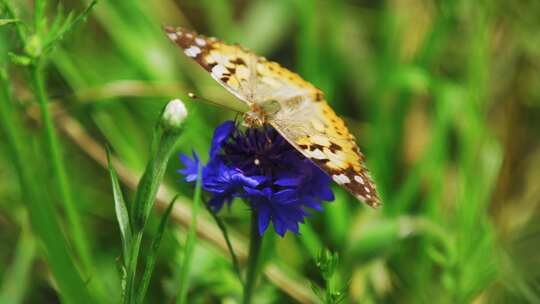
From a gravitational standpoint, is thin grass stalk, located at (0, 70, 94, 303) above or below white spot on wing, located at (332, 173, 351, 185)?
below

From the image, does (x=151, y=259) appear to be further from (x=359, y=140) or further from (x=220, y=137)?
(x=359, y=140)

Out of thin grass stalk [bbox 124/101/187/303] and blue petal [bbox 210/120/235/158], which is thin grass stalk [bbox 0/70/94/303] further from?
blue petal [bbox 210/120/235/158]

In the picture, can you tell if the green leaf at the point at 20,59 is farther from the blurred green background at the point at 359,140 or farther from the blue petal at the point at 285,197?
the blue petal at the point at 285,197

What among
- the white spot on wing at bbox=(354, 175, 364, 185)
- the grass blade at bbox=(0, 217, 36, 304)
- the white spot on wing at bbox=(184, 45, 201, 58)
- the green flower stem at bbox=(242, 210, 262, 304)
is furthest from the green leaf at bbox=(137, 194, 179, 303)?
the grass blade at bbox=(0, 217, 36, 304)

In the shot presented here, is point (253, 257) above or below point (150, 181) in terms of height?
below

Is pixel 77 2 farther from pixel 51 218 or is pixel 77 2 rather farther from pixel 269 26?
pixel 51 218

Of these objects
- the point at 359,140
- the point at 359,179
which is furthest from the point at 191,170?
the point at 359,140

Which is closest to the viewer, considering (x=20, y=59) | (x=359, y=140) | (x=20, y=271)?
(x=20, y=59)
